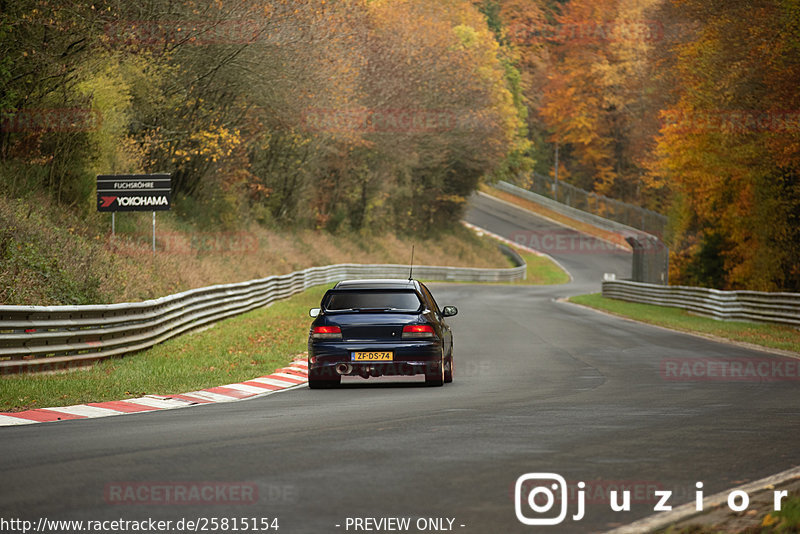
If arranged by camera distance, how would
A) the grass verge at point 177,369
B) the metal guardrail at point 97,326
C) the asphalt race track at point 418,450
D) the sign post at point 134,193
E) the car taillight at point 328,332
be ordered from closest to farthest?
the asphalt race track at point 418,450 < the grass verge at point 177,369 < the metal guardrail at point 97,326 < the car taillight at point 328,332 < the sign post at point 134,193

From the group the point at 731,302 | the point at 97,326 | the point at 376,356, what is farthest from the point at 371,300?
the point at 731,302

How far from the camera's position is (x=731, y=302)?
112ft

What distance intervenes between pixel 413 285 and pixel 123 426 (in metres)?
6.14

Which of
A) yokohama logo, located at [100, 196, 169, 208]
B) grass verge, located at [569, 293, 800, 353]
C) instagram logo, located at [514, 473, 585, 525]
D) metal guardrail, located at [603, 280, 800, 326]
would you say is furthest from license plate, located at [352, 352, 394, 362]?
metal guardrail, located at [603, 280, 800, 326]

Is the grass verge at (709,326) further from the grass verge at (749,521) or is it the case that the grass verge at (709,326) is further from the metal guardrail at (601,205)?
the metal guardrail at (601,205)

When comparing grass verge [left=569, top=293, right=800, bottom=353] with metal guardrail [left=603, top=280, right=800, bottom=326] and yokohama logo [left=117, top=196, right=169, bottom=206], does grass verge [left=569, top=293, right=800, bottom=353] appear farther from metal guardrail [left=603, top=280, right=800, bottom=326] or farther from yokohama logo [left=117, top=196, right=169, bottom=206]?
yokohama logo [left=117, top=196, right=169, bottom=206]

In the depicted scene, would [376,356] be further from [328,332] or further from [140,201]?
[140,201]

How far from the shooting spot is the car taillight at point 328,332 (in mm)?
14945

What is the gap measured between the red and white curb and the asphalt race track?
0.60 meters

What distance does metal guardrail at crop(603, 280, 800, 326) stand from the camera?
100 ft

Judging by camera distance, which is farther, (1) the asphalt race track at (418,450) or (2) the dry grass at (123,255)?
(2) the dry grass at (123,255)

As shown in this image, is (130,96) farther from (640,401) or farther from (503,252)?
A: (503,252)

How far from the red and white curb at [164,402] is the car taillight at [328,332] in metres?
1.11

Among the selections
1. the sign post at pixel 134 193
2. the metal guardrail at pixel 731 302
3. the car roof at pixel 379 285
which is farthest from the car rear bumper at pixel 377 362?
the metal guardrail at pixel 731 302
